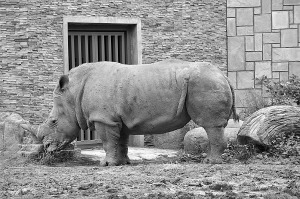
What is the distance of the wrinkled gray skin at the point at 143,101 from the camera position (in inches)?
382

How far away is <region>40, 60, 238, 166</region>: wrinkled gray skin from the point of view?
382 inches

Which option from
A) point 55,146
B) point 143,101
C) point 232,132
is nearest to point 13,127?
point 55,146

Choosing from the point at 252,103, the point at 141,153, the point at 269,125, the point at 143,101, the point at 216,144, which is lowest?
the point at 141,153

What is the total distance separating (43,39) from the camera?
13000mm

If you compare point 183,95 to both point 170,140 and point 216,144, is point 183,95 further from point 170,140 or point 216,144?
point 170,140

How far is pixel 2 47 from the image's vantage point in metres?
12.6

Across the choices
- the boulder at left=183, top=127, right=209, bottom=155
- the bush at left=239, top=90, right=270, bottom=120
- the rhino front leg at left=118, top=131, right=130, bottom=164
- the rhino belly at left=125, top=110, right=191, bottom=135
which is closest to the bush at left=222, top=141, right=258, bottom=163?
the rhino belly at left=125, top=110, right=191, bottom=135

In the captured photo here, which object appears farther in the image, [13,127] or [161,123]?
[13,127]

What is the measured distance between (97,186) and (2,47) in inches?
229

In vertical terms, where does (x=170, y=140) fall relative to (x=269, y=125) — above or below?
below

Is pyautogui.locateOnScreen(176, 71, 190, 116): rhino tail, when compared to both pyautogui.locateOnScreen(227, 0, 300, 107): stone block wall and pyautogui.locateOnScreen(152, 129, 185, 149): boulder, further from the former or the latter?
Result: pyautogui.locateOnScreen(227, 0, 300, 107): stone block wall

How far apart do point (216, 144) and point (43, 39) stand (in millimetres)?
4609

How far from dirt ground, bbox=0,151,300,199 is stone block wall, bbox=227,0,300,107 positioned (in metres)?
5.67

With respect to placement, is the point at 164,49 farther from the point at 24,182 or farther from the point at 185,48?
the point at 24,182
